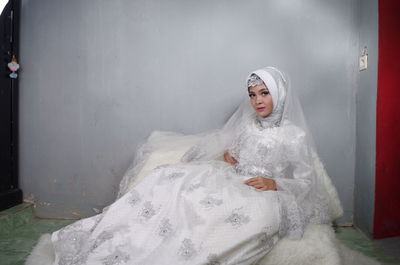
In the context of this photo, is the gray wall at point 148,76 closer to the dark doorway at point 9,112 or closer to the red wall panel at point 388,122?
the dark doorway at point 9,112

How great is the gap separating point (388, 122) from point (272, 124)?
2.64ft

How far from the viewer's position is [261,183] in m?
1.65

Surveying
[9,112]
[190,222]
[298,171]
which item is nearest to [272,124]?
[298,171]

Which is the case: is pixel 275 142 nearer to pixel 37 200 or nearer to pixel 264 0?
pixel 264 0

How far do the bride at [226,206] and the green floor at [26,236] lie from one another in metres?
0.48

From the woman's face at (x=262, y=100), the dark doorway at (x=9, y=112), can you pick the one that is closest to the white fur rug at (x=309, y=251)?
the woman's face at (x=262, y=100)

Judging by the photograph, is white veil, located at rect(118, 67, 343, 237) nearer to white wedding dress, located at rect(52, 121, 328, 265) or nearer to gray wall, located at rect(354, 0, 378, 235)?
white wedding dress, located at rect(52, 121, 328, 265)

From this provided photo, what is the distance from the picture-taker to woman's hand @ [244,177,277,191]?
1645 millimetres

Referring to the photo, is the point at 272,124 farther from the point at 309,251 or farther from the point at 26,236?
the point at 26,236

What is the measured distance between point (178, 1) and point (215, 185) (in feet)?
5.49

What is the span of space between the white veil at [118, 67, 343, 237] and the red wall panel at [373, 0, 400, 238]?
0.92 ft

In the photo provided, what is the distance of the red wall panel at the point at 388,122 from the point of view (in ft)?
6.86

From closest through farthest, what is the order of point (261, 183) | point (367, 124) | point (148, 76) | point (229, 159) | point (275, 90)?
point (261, 183) → point (275, 90) → point (229, 159) → point (367, 124) → point (148, 76)

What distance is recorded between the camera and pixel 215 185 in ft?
5.31
